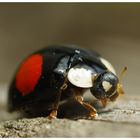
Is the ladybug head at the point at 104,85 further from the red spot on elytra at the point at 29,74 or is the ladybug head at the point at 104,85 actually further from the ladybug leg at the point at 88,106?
the red spot on elytra at the point at 29,74

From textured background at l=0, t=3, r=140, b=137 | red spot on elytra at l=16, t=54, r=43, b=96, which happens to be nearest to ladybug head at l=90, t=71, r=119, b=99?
red spot on elytra at l=16, t=54, r=43, b=96

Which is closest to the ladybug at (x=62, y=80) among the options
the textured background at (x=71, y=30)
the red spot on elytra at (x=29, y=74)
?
the red spot on elytra at (x=29, y=74)

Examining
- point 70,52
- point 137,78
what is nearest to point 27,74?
point 70,52

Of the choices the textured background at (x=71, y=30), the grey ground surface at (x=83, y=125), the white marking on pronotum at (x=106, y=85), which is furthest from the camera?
the textured background at (x=71, y=30)

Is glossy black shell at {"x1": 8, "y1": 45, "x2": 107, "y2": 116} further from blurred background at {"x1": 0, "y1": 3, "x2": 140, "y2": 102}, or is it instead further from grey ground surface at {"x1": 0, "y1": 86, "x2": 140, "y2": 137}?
blurred background at {"x1": 0, "y1": 3, "x2": 140, "y2": 102}

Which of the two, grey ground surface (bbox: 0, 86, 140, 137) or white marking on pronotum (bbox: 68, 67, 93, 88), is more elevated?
white marking on pronotum (bbox: 68, 67, 93, 88)

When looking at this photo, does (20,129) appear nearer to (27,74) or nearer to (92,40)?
(27,74)
